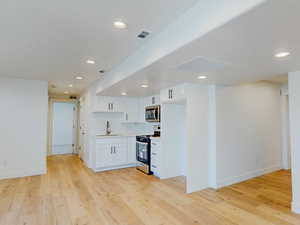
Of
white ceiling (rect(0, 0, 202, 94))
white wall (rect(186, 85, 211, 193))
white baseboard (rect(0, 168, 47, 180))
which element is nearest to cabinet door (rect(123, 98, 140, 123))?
white ceiling (rect(0, 0, 202, 94))

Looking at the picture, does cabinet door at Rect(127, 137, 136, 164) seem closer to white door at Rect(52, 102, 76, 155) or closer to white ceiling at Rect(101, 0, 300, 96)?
white ceiling at Rect(101, 0, 300, 96)

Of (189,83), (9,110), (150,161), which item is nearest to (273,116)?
(189,83)

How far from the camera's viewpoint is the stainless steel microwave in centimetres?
497

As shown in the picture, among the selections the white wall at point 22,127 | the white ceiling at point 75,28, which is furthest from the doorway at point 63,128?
the white ceiling at point 75,28

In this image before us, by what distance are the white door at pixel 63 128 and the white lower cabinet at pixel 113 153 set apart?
389 centimetres

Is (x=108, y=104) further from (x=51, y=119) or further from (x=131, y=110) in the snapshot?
(x=51, y=119)

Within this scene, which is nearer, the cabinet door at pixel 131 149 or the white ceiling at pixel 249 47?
the white ceiling at pixel 249 47

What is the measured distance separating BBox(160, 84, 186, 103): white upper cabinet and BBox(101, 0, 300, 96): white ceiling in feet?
2.36

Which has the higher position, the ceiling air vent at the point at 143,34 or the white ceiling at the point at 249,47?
the ceiling air vent at the point at 143,34

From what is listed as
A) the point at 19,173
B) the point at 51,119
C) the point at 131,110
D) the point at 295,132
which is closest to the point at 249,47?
the point at 295,132

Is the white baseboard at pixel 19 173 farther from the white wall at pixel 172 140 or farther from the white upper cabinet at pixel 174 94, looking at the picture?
the white upper cabinet at pixel 174 94

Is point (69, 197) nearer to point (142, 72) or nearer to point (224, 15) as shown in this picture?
point (142, 72)

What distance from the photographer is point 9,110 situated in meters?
4.64

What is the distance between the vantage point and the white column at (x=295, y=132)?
2.86m
